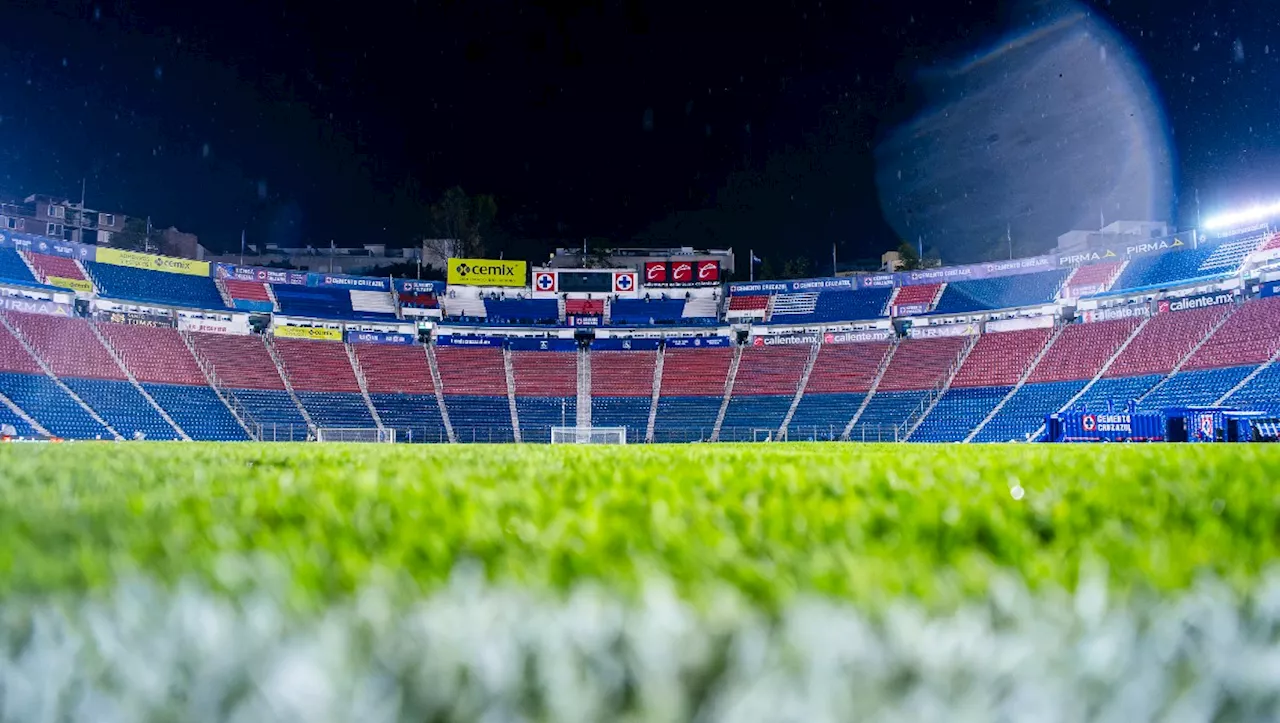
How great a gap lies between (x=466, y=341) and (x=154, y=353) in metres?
14.8

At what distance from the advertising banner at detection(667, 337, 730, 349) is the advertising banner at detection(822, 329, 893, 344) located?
18.9ft

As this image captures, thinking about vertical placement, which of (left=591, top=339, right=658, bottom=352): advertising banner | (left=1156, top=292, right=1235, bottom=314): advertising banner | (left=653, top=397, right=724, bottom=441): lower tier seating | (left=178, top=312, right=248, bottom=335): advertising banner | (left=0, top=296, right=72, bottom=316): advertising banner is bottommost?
(left=653, top=397, right=724, bottom=441): lower tier seating

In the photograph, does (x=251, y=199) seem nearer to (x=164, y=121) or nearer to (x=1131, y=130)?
(x=164, y=121)

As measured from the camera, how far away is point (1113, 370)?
3097 cm

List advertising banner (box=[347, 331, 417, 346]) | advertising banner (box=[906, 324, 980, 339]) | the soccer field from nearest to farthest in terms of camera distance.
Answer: the soccer field → advertising banner (box=[906, 324, 980, 339]) → advertising banner (box=[347, 331, 417, 346])

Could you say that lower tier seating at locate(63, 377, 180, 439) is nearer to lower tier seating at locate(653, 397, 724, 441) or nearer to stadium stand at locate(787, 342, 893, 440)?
lower tier seating at locate(653, 397, 724, 441)

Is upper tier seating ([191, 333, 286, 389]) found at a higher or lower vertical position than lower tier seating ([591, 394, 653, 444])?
higher

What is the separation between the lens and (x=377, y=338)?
122ft

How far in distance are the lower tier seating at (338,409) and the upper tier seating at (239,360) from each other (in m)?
0.99

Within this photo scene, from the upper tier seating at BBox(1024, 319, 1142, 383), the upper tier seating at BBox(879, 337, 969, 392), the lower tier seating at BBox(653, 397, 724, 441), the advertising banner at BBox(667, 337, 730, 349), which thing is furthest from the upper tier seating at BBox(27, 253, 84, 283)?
the upper tier seating at BBox(1024, 319, 1142, 383)

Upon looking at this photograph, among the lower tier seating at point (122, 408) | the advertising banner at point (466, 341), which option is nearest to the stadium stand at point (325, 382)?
the advertising banner at point (466, 341)

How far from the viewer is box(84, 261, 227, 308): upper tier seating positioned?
33156 mm

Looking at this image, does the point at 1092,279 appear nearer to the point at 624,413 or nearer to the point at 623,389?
the point at 623,389

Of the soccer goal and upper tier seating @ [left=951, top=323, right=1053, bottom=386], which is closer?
the soccer goal
